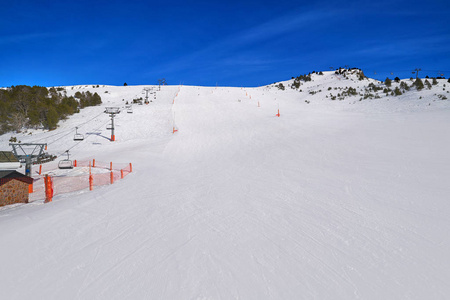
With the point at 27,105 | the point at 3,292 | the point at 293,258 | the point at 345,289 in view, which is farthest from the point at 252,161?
the point at 27,105

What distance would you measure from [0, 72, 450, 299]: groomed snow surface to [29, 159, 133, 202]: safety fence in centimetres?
135

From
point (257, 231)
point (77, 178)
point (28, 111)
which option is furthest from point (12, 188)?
point (28, 111)

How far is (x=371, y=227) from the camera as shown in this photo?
18.4 ft

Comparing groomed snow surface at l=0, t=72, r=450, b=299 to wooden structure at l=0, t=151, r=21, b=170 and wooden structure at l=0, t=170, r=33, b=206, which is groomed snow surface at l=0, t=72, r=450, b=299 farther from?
wooden structure at l=0, t=151, r=21, b=170

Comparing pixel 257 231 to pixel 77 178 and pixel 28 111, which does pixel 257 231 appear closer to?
pixel 77 178

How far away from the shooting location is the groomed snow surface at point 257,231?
13.1ft

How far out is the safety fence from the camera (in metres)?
13.1

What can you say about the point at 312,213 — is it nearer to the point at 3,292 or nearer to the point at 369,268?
the point at 369,268

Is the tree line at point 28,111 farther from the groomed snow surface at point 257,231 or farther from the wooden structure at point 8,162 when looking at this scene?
the groomed snow surface at point 257,231

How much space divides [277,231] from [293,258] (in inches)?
45.9

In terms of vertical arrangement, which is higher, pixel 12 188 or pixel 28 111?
pixel 28 111

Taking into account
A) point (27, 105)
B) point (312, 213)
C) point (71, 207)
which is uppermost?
point (27, 105)

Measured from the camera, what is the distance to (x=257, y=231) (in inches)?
229

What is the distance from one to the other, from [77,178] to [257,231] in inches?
601
